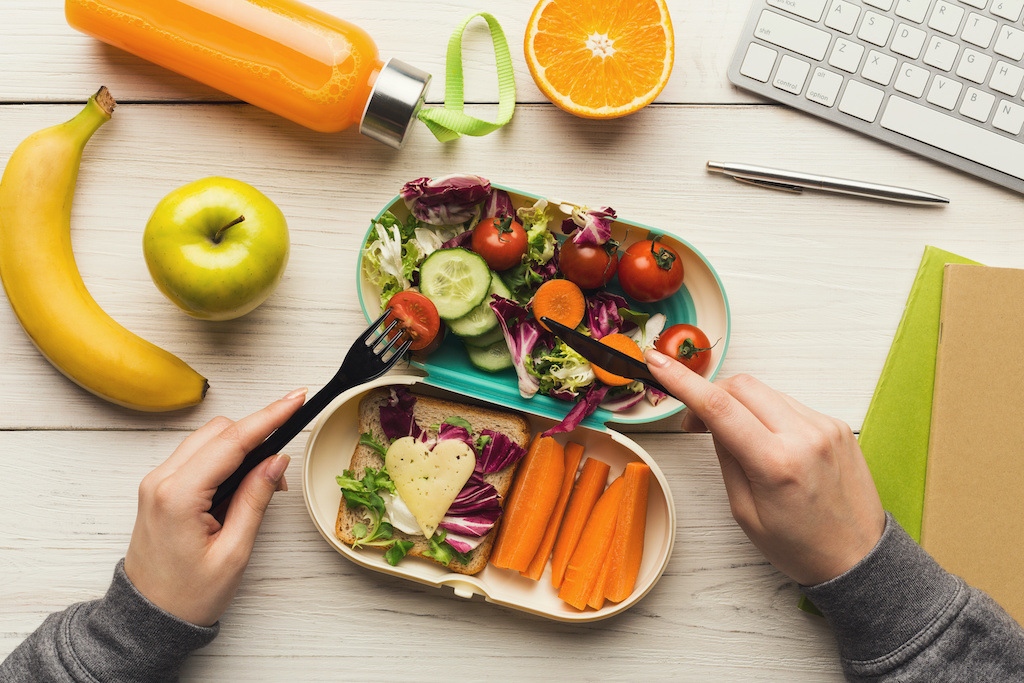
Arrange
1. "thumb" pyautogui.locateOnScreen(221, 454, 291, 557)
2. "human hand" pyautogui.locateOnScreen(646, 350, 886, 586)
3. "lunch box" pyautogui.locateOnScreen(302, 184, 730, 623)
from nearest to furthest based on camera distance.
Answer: "human hand" pyautogui.locateOnScreen(646, 350, 886, 586)
"thumb" pyautogui.locateOnScreen(221, 454, 291, 557)
"lunch box" pyautogui.locateOnScreen(302, 184, 730, 623)

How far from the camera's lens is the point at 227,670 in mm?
1441

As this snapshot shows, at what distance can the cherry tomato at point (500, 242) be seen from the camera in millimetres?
1315

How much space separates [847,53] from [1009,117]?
0.37 m

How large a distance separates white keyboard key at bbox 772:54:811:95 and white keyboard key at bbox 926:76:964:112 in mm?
263

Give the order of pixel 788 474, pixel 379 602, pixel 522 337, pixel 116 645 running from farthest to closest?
pixel 379 602 → pixel 522 337 → pixel 116 645 → pixel 788 474

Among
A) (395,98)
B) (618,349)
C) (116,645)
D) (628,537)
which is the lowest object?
(116,645)

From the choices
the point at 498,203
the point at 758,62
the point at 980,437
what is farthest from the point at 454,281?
the point at 980,437

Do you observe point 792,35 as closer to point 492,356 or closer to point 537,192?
point 537,192

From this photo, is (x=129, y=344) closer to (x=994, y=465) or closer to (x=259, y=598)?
(x=259, y=598)

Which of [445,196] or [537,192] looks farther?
[537,192]

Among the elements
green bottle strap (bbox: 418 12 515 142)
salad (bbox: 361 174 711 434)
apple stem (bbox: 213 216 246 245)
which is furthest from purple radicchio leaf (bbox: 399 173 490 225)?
apple stem (bbox: 213 216 246 245)

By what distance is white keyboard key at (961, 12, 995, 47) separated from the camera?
4.56 feet

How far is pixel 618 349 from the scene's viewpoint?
1326mm

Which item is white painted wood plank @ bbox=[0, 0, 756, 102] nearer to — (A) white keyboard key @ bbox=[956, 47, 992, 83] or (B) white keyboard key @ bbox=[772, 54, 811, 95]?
(B) white keyboard key @ bbox=[772, 54, 811, 95]
